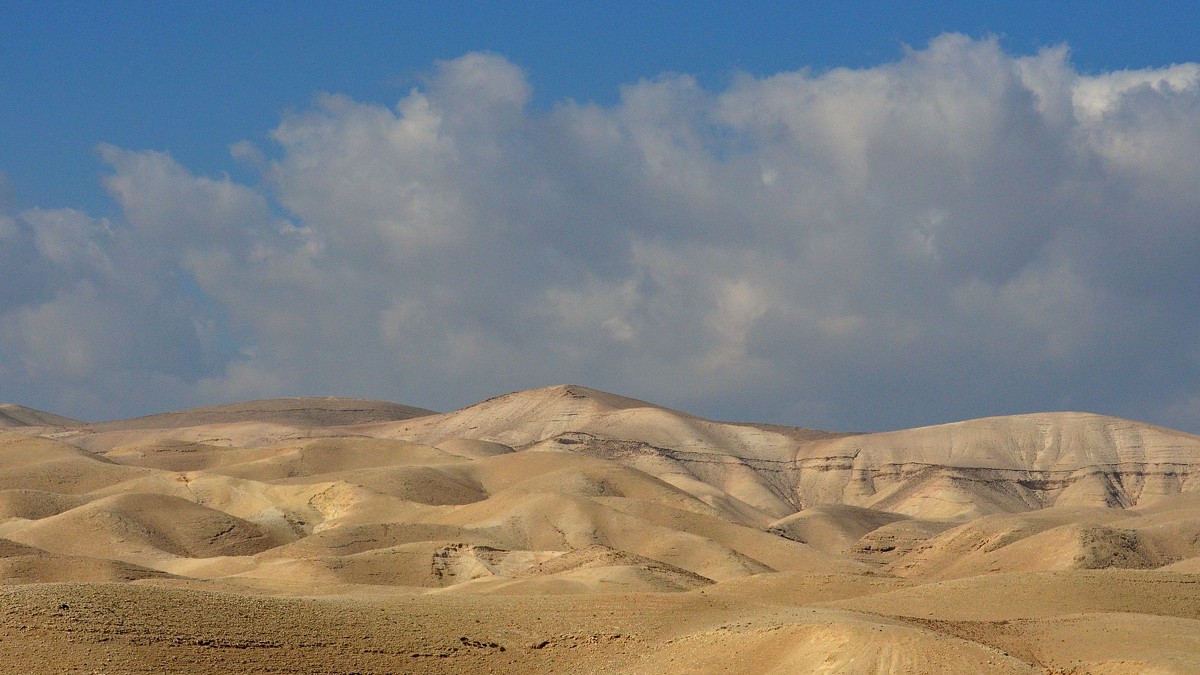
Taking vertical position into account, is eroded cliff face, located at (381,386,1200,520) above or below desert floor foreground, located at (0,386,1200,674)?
above

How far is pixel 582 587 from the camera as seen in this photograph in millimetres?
47094

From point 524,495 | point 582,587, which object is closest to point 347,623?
point 582,587

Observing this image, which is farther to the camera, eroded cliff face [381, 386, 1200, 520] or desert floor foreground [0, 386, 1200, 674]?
eroded cliff face [381, 386, 1200, 520]

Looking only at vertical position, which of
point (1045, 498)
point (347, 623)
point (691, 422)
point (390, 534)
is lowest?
point (347, 623)

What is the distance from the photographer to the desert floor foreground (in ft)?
104

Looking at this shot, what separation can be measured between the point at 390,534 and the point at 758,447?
9234 centimetres

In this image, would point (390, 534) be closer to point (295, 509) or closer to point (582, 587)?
point (295, 509)

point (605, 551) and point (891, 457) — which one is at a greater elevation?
point (891, 457)

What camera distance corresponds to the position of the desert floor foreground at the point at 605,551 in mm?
31641

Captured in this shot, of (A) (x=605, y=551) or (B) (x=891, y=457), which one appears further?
(B) (x=891, y=457)

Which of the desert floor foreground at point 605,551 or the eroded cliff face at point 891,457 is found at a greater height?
the eroded cliff face at point 891,457

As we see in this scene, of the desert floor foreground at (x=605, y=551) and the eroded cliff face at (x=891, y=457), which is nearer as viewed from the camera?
the desert floor foreground at (x=605, y=551)

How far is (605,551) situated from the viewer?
57000 millimetres

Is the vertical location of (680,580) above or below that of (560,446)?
below
